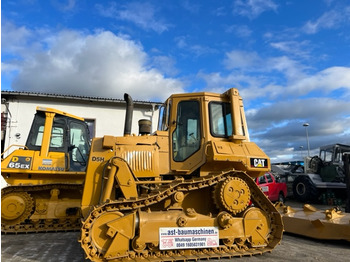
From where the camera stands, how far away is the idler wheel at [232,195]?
17.6 ft

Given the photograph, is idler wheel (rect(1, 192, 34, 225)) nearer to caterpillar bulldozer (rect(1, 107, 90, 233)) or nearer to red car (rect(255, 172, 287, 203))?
caterpillar bulldozer (rect(1, 107, 90, 233))

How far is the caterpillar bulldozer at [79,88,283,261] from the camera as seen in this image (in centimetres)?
493

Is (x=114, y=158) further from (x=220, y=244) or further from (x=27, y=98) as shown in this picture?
(x=27, y=98)

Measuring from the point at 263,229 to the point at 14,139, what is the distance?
576 inches

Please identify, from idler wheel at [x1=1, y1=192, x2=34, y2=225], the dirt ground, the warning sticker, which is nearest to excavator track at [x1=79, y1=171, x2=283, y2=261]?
the warning sticker

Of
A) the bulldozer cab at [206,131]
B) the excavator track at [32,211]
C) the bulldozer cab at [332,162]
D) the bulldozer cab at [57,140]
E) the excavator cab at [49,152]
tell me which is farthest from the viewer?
the bulldozer cab at [332,162]

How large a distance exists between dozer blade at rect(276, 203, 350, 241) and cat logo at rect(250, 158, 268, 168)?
2211 millimetres

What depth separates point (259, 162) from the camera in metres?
5.95

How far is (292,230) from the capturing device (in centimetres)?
738

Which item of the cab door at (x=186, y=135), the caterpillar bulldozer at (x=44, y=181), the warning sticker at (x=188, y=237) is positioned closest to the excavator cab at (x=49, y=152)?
the caterpillar bulldozer at (x=44, y=181)

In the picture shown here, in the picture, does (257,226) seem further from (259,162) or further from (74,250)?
(74,250)

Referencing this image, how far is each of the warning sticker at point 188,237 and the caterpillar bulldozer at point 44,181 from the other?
4314 millimetres

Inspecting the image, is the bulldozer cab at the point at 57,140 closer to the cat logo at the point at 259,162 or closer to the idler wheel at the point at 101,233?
the idler wheel at the point at 101,233

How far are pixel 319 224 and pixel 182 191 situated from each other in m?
3.63
